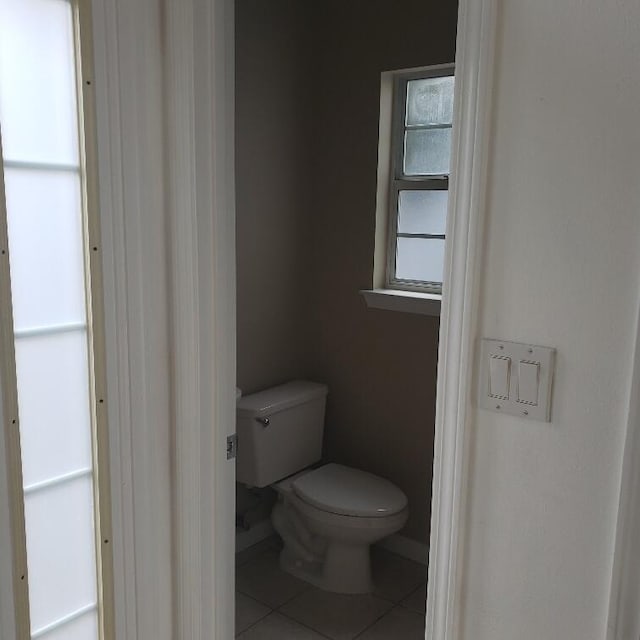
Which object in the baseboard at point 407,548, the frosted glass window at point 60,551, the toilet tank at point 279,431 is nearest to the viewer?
the frosted glass window at point 60,551

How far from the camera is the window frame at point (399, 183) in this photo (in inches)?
105

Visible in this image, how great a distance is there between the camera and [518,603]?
43.2 inches

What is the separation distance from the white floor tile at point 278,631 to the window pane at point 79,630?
3.06 ft

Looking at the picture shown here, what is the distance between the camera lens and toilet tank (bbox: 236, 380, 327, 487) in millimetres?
2541

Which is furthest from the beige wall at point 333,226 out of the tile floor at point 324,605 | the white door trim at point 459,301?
the white door trim at point 459,301

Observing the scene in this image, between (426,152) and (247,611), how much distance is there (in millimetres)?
1893

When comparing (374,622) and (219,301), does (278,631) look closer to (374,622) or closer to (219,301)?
(374,622)

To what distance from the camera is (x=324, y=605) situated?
2.52 m

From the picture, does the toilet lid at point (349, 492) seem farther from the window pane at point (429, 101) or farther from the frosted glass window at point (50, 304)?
the window pane at point (429, 101)

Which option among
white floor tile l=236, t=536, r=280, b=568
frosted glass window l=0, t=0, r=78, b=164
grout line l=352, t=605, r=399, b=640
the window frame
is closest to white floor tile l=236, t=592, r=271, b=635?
white floor tile l=236, t=536, r=280, b=568

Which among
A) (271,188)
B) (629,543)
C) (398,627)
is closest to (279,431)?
(398,627)

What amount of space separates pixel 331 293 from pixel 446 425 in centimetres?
178

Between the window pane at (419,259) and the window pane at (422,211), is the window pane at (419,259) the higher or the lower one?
the lower one

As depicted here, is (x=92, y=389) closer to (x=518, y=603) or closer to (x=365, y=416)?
(x=518, y=603)
